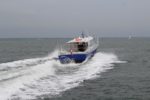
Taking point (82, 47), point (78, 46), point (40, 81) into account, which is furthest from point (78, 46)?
point (40, 81)

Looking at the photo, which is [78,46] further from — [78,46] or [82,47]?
[82,47]

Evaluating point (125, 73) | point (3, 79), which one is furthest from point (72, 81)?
point (125, 73)

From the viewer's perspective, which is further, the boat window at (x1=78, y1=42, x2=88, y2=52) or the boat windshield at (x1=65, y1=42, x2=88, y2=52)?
the boat window at (x1=78, y1=42, x2=88, y2=52)

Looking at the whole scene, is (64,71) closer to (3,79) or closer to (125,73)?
(125,73)

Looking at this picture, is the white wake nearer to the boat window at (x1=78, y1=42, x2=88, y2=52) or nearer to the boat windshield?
the boat windshield

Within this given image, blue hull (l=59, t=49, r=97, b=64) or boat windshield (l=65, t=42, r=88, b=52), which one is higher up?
boat windshield (l=65, t=42, r=88, b=52)

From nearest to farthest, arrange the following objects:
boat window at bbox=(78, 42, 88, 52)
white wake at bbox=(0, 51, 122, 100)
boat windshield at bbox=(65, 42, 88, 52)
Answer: white wake at bbox=(0, 51, 122, 100), boat windshield at bbox=(65, 42, 88, 52), boat window at bbox=(78, 42, 88, 52)

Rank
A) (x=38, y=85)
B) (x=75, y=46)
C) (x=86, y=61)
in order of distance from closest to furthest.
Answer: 1. (x=38, y=85)
2. (x=86, y=61)
3. (x=75, y=46)

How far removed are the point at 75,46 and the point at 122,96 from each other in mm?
23873

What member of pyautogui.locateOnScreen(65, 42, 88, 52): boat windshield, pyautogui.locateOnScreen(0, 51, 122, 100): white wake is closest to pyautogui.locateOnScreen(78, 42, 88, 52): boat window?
pyautogui.locateOnScreen(65, 42, 88, 52): boat windshield

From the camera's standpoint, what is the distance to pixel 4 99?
20016 millimetres

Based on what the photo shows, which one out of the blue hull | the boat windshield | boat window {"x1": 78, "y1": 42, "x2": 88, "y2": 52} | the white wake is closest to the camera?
the white wake

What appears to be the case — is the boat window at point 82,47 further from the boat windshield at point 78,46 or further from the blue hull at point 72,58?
the blue hull at point 72,58

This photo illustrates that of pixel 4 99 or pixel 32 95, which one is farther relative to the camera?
pixel 32 95
